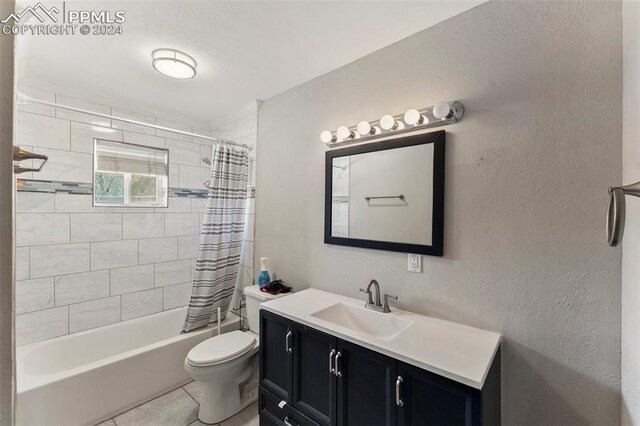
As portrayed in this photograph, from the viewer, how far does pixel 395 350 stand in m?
1.14

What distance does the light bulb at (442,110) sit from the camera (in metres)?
1.38

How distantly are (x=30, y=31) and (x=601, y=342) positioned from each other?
321cm

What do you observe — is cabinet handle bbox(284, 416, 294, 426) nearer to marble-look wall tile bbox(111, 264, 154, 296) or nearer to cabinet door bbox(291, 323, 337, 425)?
cabinet door bbox(291, 323, 337, 425)

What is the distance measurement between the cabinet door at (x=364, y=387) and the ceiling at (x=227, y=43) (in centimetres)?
175

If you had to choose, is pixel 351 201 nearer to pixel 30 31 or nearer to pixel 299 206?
pixel 299 206

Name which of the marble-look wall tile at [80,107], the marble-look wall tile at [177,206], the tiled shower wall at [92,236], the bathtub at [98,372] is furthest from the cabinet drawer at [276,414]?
the marble-look wall tile at [80,107]

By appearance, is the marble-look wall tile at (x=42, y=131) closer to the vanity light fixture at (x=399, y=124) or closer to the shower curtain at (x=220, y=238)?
the shower curtain at (x=220, y=238)

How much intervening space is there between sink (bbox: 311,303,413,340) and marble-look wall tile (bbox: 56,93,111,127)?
8.50ft

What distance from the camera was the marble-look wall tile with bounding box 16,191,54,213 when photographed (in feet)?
6.72

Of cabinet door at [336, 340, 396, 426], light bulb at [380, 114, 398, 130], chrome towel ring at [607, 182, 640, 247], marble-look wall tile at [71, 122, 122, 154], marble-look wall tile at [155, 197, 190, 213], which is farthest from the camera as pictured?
marble-look wall tile at [155, 197, 190, 213]

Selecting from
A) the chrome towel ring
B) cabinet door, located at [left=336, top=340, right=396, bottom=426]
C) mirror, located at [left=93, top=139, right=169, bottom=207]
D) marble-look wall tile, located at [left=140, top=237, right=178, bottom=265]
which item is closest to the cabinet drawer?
cabinet door, located at [left=336, top=340, right=396, bottom=426]

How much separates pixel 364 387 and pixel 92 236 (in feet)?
8.59

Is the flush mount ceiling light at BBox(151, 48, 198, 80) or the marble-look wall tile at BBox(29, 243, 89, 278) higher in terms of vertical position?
the flush mount ceiling light at BBox(151, 48, 198, 80)

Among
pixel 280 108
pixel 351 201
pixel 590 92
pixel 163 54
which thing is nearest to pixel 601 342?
pixel 590 92
